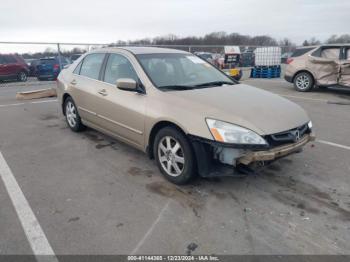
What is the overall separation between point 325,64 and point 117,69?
837cm

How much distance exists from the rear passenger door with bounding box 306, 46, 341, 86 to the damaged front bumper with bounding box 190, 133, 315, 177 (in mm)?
8006

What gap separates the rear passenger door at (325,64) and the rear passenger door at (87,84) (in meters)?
8.21

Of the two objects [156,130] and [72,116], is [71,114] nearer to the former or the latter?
[72,116]

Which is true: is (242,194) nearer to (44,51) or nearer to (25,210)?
(25,210)

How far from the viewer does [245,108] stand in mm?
3531

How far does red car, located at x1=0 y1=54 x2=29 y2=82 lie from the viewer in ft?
52.8

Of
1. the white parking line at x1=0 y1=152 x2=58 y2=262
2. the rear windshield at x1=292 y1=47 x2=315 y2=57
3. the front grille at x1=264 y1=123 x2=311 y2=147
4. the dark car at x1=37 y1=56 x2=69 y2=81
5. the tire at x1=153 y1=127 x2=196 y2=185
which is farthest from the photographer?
the dark car at x1=37 y1=56 x2=69 y2=81

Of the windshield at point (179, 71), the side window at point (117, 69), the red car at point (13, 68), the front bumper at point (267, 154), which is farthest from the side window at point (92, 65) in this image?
the red car at point (13, 68)

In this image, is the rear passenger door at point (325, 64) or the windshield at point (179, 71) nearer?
the windshield at point (179, 71)

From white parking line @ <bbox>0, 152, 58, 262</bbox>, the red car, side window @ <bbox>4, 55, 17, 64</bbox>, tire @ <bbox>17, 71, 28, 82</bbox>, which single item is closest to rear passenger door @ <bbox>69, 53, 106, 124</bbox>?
white parking line @ <bbox>0, 152, 58, 262</bbox>

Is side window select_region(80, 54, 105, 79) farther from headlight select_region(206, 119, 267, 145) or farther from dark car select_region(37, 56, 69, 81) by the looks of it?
dark car select_region(37, 56, 69, 81)

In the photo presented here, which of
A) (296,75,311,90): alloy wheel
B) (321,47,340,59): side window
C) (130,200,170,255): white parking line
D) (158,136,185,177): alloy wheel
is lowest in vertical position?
(130,200,170,255): white parking line

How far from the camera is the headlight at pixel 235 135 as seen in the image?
3.16 metres

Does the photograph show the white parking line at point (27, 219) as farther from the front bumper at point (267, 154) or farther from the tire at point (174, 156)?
the front bumper at point (267, 154)
